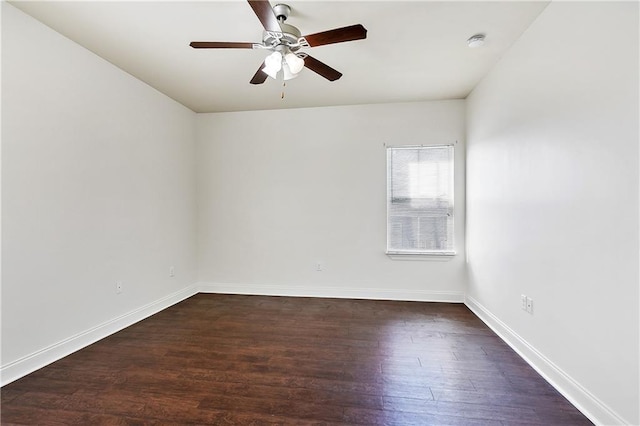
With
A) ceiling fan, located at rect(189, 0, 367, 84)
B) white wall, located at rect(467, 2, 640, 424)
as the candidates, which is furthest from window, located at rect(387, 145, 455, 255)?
ceiling fan, located at rect(189, 0, 367, 84)

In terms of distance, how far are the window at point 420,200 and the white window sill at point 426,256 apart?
18mm

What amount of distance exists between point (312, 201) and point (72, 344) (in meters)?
2.85

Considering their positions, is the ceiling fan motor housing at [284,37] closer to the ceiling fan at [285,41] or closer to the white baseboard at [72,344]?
the ceiling fan at [285,41]

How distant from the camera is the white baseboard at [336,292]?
3.88m

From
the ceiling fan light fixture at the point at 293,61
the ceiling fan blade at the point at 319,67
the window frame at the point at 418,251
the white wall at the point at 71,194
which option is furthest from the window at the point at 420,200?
the white wall at the point at 71,194

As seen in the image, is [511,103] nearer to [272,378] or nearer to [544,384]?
[544,384]

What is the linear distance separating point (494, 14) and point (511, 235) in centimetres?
173

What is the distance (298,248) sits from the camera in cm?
418

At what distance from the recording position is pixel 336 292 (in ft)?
13.4

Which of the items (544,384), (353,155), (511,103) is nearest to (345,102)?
(353,155)

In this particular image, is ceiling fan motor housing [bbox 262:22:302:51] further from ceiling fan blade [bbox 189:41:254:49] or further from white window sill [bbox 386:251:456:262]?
white window sill [bbox 386:251:456:262]

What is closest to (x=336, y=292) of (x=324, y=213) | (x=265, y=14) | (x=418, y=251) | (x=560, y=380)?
(x=324, y=213)

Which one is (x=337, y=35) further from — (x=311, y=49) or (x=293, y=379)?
(x=293, y=379)

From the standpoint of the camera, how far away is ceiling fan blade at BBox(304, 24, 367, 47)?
1.76 metres
